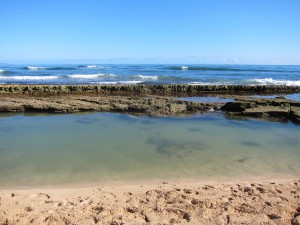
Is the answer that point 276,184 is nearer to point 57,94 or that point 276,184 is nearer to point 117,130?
point 117,130

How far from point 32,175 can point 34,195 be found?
0.96m

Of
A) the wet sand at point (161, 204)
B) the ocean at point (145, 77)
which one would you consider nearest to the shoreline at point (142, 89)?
the ocean at point (145, 77)

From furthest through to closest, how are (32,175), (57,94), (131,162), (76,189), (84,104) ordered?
1. (57,94)
2. (84,104)
3. (131,162)
4. (32,175)
5. (76,189)

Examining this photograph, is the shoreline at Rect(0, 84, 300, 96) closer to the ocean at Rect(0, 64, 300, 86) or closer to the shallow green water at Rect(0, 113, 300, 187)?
the ocean at Rect(0, 64, 300, 86)

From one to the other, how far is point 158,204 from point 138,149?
254 centimetres

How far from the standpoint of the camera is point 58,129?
7871 mm

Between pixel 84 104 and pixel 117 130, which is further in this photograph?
pixel 84 104

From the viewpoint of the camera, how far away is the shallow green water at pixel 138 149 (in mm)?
5203

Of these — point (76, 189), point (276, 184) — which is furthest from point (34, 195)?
point (276, 184)

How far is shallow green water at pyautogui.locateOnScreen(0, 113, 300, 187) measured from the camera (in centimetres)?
520

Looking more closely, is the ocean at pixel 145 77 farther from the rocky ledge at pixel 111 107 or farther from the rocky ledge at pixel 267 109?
the rocky ledge at pixel 267 109

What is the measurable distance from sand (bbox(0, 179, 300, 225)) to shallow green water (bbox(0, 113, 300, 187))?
23.7 inches

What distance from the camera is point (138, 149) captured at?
6.35 meters

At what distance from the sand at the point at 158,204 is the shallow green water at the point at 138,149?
60cm
